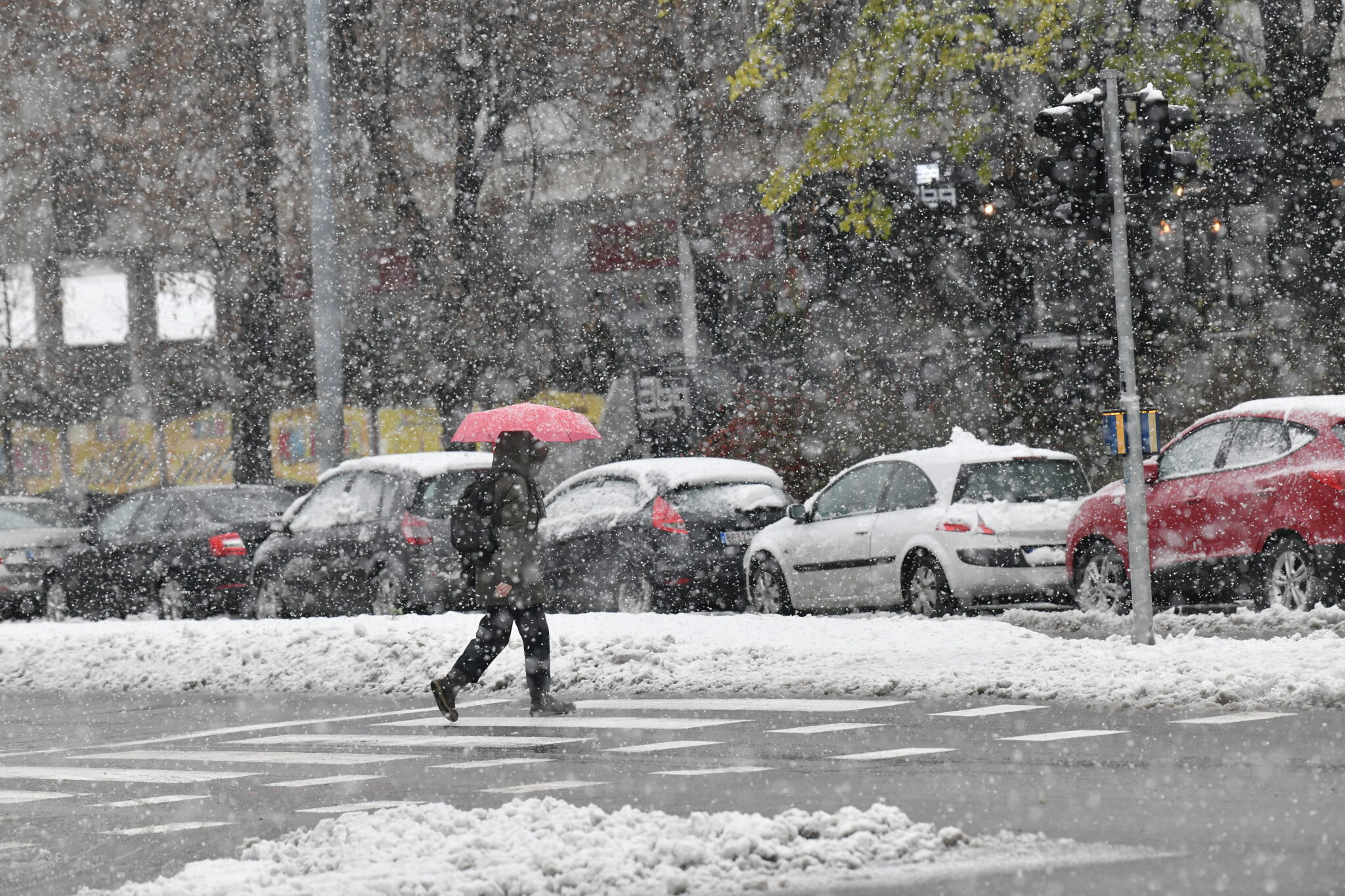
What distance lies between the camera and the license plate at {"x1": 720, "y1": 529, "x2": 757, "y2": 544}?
59.9 feet

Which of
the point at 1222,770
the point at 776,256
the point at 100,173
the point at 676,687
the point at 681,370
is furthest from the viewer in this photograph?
the point at 776,256

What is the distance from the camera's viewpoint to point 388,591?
1920 centimetres

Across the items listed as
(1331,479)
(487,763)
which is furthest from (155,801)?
(1331,479)

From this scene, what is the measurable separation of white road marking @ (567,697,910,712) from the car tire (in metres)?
4.44

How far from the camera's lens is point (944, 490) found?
53.8ft

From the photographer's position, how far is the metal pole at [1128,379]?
40.4 feet

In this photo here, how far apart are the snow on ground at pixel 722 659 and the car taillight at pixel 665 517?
2.36m

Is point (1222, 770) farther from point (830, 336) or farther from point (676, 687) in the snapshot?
point (830, 336)

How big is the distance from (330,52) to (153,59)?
8.43 feet

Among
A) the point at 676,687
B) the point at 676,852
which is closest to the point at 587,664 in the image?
the point at 676,687

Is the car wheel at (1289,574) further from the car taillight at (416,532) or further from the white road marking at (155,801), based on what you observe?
the white road marking at (155,801)

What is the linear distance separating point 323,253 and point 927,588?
9.40 m

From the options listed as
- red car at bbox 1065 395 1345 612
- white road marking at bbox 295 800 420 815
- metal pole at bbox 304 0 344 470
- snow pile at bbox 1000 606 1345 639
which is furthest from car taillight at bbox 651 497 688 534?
white road marking at bbox 295 800 420 815

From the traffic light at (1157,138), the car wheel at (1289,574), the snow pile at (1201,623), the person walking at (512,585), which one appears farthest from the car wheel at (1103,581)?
the person walking at (512,585)
